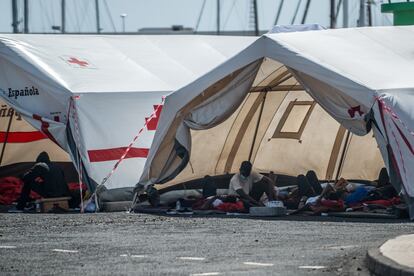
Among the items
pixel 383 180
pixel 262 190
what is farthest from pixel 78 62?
pixel 383 180

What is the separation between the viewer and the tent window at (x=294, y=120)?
996 inches

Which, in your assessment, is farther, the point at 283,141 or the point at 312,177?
the point at 283,141

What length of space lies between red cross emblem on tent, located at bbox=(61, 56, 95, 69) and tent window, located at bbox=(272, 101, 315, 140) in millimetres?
4046

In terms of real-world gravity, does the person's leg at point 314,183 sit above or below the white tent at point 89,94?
below

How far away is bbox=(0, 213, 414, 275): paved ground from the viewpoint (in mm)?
12492

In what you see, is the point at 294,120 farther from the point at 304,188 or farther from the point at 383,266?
the point at 383,266

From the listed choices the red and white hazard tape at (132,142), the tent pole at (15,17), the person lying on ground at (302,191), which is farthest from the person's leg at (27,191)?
the tent pole at (15,17)

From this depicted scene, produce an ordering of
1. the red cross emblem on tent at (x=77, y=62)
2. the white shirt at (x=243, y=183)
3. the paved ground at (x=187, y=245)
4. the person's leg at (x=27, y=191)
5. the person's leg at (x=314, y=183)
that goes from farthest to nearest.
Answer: the red cross emblem on tent at (x=77, y=62) < the person's leg at (x=27, y=191) < the person's leg at (x=314, y=183) < the white shirt at (x=243, y=183) < the paved ground at (x=187, y=245)

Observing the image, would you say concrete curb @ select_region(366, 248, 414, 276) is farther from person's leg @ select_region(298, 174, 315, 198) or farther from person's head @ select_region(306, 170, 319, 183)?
person's head @ select_region(306, 170, 319, 183)

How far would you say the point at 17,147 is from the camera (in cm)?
2723

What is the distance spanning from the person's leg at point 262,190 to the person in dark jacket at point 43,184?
3.60 metres

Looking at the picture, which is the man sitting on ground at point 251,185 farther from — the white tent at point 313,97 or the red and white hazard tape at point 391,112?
the red and white hazard tape at point 391,112

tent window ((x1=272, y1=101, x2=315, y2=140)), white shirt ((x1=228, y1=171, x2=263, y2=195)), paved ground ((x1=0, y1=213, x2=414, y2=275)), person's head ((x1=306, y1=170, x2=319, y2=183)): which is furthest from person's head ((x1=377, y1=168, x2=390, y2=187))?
tent window ((x1=272, y1=101, x2=315, y2=140))

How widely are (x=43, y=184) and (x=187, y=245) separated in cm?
881
